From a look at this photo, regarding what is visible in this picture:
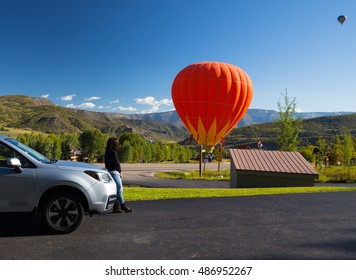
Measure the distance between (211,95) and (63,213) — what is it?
2993cm

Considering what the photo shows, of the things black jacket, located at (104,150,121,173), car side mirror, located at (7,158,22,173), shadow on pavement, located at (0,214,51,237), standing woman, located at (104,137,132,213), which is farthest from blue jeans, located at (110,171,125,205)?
car side mirror, located at (7,158,22,173)

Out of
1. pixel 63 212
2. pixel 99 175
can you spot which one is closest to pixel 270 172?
pixel 99 175

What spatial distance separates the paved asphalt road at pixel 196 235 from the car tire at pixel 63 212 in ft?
0.64

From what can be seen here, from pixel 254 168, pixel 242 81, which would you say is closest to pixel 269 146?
pixel 242 81

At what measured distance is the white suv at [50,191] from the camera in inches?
258

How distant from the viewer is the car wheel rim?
667cm

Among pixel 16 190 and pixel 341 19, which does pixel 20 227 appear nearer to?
pixel 16 190

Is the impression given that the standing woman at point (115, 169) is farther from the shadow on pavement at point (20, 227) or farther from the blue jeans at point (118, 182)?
the shadow on pavement at point (20, 227)

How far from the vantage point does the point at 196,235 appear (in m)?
6.64

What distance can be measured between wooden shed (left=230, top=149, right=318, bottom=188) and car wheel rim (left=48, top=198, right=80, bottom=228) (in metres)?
13.6

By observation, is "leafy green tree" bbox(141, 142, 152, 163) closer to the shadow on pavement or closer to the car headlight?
the shadow on pavement

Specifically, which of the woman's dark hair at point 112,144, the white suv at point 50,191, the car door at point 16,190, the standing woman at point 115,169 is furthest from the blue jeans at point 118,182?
the car door at point 16,190
